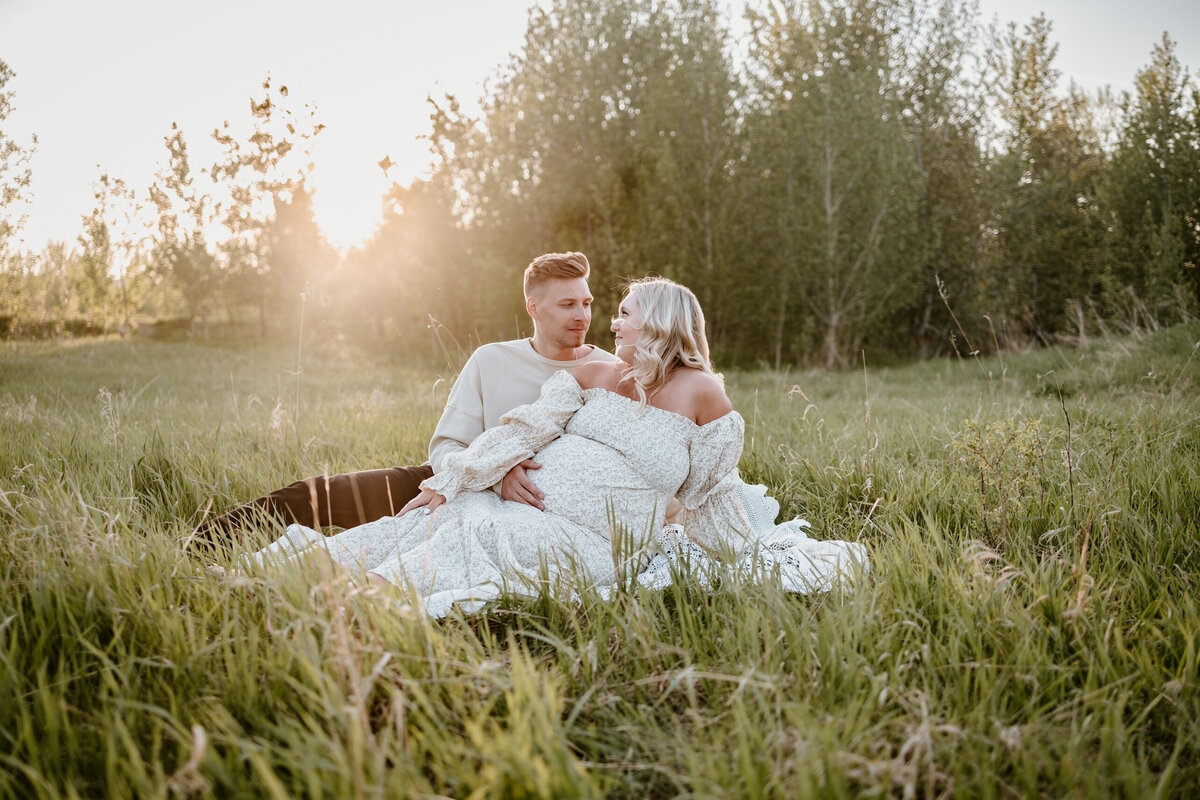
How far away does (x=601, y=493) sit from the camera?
3.18 metres

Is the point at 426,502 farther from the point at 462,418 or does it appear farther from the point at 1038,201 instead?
the point at 1038,201

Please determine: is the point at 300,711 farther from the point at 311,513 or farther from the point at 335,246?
the point at 335,246

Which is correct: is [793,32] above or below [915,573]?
above

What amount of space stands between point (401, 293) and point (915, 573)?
878 inches

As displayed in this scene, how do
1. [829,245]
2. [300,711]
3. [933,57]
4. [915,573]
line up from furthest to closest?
1. [933,57]
2. [829,245]
3. [915,573]
4. [300,711]

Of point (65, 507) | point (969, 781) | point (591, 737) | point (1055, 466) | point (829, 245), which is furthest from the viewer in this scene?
point (829, 245)

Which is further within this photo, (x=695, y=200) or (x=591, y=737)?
(x=695, y=200)

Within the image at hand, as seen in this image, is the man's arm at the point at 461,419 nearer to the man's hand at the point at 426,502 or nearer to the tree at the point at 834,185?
the man's hand at the point at 426,502

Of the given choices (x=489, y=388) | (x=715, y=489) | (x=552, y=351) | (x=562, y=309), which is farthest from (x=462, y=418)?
(x=715, y=489)

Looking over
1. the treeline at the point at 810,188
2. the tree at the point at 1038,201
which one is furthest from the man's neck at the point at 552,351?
the tree at the point at 1038,201

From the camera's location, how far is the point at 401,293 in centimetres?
2298

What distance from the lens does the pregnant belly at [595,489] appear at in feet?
10.4

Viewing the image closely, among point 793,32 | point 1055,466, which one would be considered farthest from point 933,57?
point 1055,466

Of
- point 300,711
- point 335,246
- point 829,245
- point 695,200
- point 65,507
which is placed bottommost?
point 300,711
